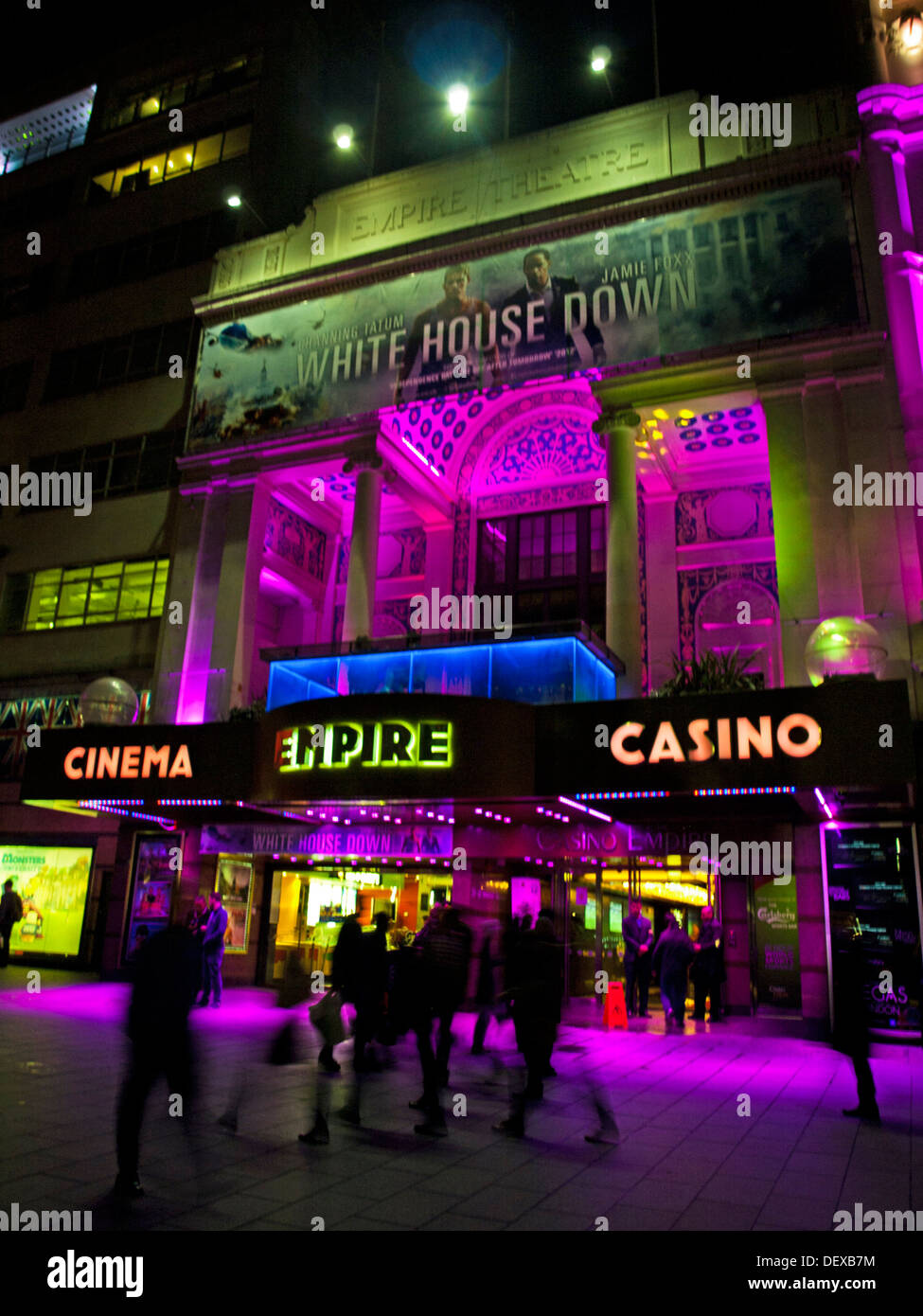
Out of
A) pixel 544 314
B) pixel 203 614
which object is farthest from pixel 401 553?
pixel 544 314

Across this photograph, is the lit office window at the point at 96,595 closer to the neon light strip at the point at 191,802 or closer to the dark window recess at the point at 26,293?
the neon light strip at the point at 191,802

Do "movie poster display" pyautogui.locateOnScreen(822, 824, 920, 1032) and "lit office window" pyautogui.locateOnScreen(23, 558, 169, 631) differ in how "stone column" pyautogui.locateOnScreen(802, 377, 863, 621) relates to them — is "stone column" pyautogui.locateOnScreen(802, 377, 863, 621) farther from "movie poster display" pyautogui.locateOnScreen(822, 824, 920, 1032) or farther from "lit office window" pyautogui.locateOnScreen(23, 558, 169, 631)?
"lit office window" pyautogui.locateOnScreen(23, 558, 169, 631)

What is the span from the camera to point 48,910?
859 inches

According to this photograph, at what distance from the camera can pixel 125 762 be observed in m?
16.5

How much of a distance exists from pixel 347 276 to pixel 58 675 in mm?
12273

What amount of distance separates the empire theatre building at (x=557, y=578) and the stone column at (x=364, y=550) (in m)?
0.07

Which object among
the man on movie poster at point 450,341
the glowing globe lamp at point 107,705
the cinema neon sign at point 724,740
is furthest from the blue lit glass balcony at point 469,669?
the man on movie poster at point 450,341

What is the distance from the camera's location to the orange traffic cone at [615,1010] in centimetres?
1487

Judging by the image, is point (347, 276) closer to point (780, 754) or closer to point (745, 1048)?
point (780, 754)

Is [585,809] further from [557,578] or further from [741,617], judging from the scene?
[557,578]

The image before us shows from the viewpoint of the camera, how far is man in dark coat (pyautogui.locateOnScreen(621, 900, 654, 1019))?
15695 millimetres

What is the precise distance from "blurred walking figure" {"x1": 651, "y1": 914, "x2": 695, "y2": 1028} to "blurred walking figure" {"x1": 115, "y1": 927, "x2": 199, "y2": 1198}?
10.8 meters

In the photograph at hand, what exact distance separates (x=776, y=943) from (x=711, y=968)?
1.30 m

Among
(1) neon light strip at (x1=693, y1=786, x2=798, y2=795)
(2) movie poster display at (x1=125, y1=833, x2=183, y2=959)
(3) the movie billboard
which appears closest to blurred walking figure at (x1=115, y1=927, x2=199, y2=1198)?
(1) neon light strip at (x1=693, y1=786, x2=798, y2=795)
